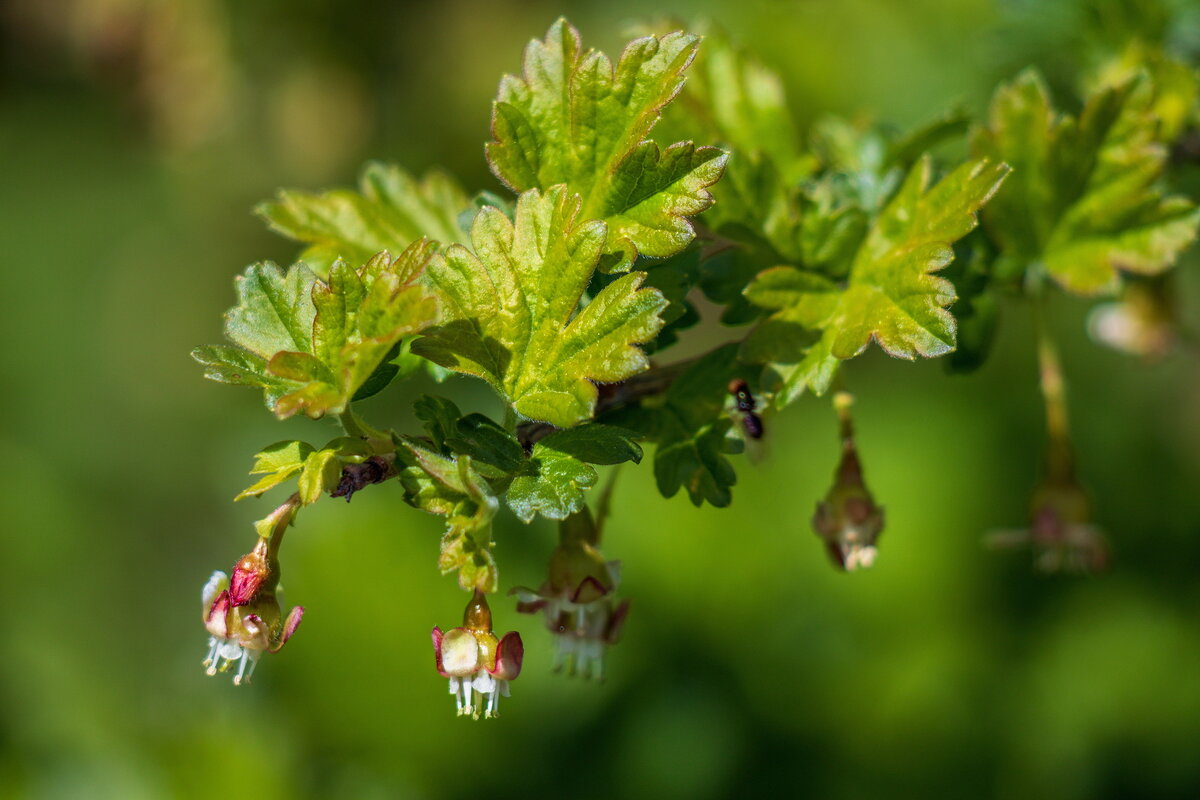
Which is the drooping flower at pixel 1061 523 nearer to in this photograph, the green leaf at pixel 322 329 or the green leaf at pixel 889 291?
the green leaf at pixel 889 291

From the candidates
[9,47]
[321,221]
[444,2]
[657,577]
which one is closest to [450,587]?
[657,577]

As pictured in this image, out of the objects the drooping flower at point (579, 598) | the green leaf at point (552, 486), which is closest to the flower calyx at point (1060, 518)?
the drooping flower at point (579, 598)

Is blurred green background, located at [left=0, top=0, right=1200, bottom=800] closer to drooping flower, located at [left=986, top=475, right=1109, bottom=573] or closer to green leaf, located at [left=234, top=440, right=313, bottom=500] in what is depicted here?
drooping flower, located at [left=986, top=475, right=1109, bottom=573]

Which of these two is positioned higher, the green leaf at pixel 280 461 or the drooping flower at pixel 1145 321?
the drooping flower at pixel 1145 321

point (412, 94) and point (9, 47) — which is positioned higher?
point (9, 47)

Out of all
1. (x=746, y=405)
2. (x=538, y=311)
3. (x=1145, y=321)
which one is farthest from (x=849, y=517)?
(x=1145, y=321)

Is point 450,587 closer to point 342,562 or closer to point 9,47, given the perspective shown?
point 342,562

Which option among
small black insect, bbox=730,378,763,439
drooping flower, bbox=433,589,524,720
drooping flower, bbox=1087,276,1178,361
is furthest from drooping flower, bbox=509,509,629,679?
drooping flower, bbox=1087,276,1178,361
